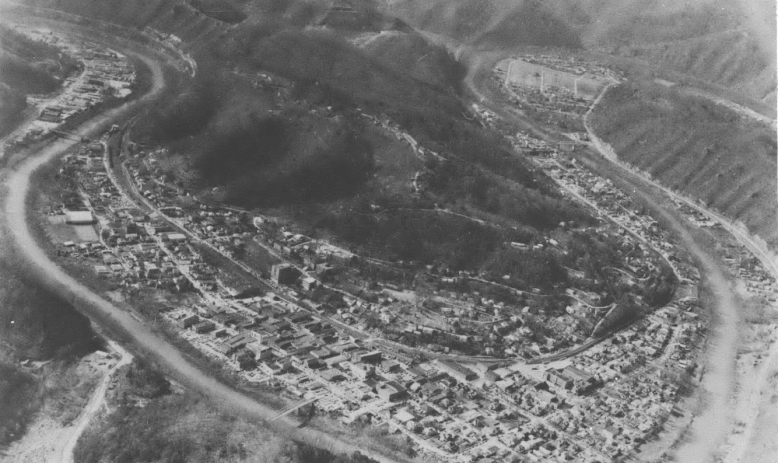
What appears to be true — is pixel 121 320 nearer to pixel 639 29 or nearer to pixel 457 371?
pixel 457 371

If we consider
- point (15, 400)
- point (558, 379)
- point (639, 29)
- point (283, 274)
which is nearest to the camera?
point (15, 400)

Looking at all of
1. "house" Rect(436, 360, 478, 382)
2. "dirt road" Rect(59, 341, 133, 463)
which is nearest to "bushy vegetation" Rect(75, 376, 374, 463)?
"dirt road" Rect(59, 341, 133, 463)

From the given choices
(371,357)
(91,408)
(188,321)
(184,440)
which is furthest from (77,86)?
(184,440)

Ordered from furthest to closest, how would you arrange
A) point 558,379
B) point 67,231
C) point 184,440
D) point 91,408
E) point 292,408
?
point 67,231
point 558,379
point 292,408
point 91,408
point 184,440

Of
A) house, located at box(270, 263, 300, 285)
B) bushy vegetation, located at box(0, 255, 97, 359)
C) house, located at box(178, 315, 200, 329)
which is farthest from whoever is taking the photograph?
house, located at box(270, 263, 300, 285)

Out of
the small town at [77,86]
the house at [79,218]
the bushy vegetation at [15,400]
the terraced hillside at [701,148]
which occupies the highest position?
the terraced hillside at [701,148]

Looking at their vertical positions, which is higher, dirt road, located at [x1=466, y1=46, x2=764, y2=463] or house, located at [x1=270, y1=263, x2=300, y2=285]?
dirt road, located at [x1=466, y1=46, x2=764, y2=463]

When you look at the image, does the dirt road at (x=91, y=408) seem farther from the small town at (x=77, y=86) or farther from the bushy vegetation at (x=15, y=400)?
the small town at (x=77, y=86)

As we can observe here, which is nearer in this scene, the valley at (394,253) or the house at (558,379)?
the valley at (394,253)

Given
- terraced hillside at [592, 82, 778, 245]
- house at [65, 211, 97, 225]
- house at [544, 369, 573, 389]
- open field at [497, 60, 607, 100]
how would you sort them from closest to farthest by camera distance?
house at [544, 369, 573, 389], house at [65, 211, 97, 225], terraced hillside at [592, 82, 778, 245], open field at [497, 60, 607, 100]

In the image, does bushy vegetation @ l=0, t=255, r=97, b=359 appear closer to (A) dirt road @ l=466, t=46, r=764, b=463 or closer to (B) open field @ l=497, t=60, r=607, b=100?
(A) dirt road @ l=466, t=46, r=764, b=463

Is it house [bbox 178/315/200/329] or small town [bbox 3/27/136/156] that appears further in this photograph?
small town [bbox 3/27/136/156]

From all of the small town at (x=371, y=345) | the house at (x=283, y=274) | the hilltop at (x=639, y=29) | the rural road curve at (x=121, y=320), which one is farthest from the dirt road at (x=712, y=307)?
the hilltop at (x=639, y=29)
